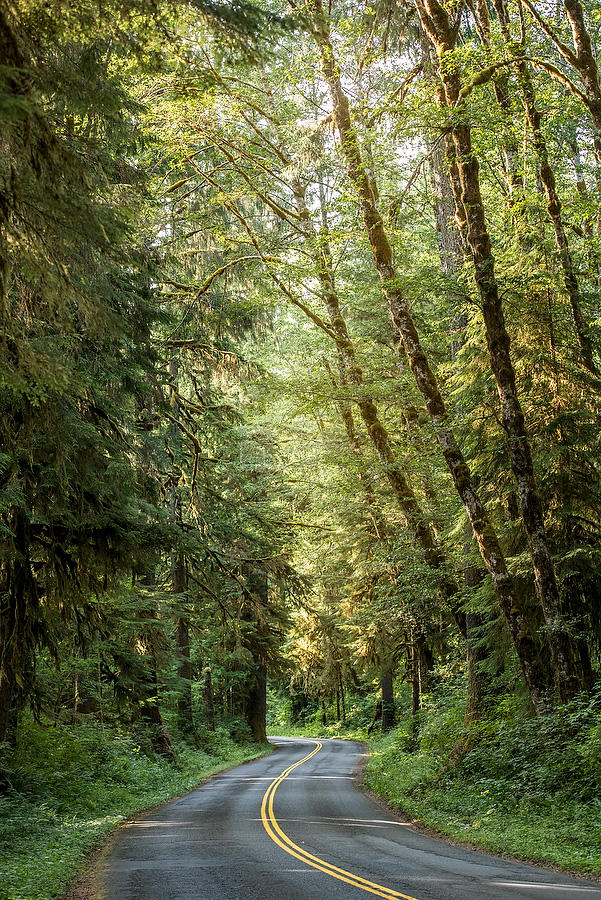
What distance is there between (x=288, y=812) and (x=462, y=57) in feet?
44.1

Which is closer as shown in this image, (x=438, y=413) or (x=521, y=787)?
(x=521, y=787)

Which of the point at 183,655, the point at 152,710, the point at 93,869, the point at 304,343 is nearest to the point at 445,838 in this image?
the point at 93,869

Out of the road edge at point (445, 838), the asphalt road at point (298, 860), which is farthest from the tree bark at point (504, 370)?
the asphalt road at point (298, 860)

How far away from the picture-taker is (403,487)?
1650cm

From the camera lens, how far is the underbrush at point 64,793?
864 cm

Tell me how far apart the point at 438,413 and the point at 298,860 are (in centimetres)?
798

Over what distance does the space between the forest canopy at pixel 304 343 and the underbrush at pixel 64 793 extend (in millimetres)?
600

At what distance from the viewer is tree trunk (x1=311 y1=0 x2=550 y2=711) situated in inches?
455

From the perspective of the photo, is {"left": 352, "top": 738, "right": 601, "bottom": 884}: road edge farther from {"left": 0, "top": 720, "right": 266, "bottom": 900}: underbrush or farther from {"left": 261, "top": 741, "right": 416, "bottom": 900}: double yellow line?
{"left": 0, "top": 720, "right": 266, "bottom": 900}: underbrush

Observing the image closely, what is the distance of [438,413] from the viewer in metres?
13.4

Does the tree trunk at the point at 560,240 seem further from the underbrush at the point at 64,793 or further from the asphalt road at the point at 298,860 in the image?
the underbrush at the point at 64,793

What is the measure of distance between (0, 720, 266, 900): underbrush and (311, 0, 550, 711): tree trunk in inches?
295

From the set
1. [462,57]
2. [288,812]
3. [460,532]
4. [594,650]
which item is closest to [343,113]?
[462,57]

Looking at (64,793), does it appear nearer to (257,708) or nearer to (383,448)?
(383,448)
